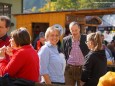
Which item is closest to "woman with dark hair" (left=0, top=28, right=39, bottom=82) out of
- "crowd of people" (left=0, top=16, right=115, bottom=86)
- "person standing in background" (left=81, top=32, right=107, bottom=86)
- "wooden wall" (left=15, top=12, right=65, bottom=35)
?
"crowd of people" (left=0, top=16, right=115, bottom=86)

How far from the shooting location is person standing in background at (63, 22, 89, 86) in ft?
22.3

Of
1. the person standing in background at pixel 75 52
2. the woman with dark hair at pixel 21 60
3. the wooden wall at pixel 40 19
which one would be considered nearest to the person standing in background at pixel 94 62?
the person standing in background at pixel 75 52

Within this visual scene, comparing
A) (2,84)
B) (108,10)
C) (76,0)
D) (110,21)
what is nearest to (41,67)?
(2,84)

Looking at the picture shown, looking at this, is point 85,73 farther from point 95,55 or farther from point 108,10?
point 108,10

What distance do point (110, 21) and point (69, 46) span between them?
2770 centimetres

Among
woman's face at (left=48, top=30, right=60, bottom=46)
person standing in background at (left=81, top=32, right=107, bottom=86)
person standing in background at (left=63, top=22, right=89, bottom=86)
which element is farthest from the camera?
person standing in background at (left=63, top=22, right=89, bottom=86)

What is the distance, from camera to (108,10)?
1406 cm

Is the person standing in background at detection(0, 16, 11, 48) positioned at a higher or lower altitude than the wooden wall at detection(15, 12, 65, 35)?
higher

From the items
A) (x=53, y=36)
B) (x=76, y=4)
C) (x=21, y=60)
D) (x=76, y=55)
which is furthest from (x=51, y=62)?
(x=76, y=4)

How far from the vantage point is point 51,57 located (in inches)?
209

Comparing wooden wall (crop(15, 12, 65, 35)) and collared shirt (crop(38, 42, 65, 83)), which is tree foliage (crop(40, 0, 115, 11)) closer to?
wooden wall (crop(15, 12, 65, 35))

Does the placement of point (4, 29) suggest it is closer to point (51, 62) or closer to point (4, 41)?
point (4, 41)

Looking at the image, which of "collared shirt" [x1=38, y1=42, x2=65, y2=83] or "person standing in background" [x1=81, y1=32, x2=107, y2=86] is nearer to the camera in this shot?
"collared shirt" [x1=38, y1=42, x2=65, y2=83]

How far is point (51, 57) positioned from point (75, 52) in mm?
1574
